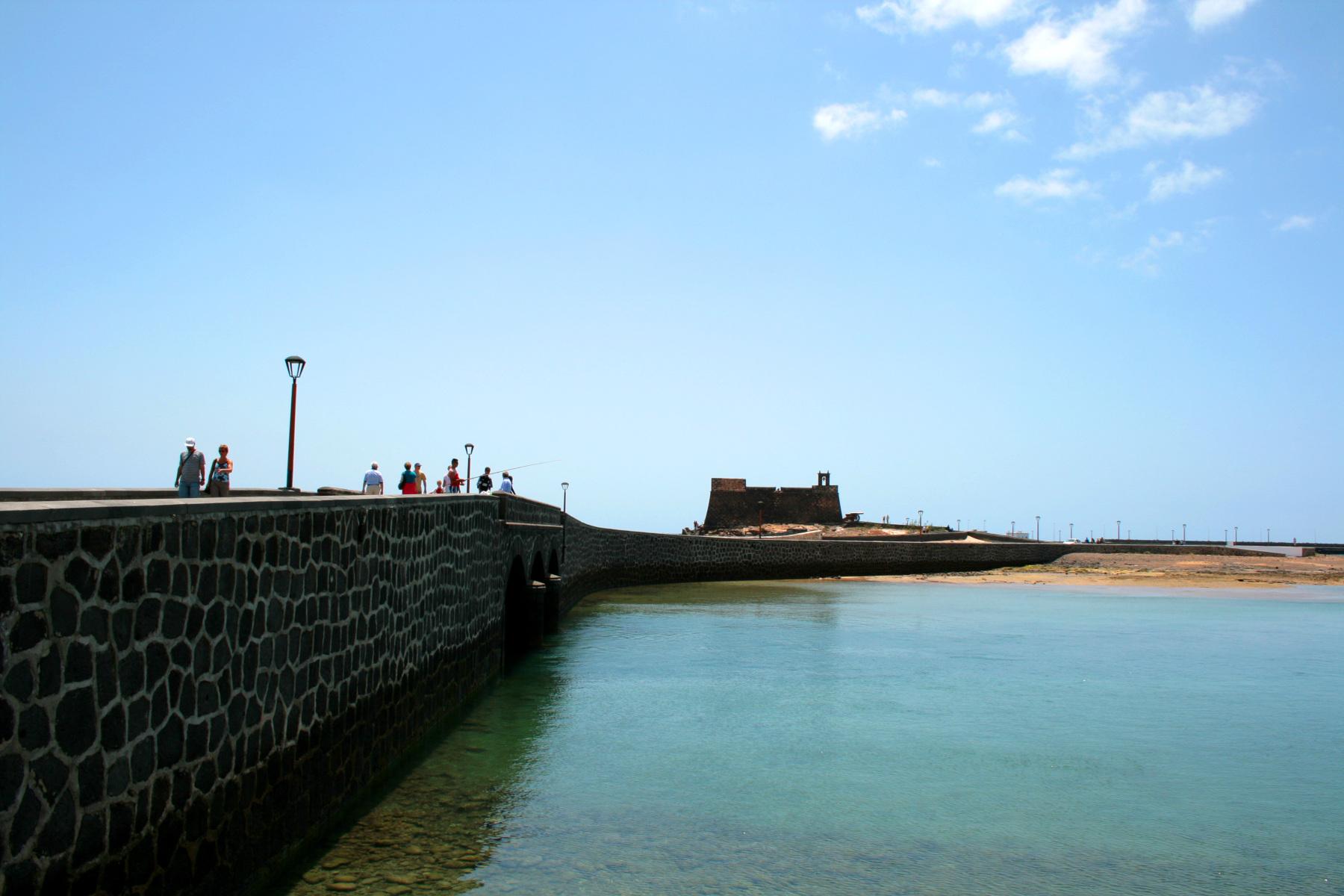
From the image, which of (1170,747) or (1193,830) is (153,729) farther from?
(1170,747)

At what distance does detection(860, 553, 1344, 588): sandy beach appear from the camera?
43938 millimetres

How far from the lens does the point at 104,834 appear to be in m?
4.41

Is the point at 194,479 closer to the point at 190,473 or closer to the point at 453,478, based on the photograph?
the point at 190,473

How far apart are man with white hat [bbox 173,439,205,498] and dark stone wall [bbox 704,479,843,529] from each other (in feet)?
183

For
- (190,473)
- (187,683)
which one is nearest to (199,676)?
(187,683)

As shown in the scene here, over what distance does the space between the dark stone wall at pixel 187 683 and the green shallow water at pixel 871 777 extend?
79 cm

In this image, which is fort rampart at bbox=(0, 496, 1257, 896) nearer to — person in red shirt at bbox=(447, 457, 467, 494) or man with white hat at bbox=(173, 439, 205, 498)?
man with white hat at bbox=(173, 439, 205, 498)

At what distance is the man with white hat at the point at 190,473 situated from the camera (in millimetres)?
13859

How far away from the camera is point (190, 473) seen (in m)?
14.0

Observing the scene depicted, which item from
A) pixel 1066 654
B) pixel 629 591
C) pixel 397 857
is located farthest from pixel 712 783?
pixel 629 591

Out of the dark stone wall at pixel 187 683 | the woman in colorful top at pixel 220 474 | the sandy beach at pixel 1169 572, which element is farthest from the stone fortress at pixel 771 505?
the dark stone wall at pixel 187 683

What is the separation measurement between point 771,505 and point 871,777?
5948cm

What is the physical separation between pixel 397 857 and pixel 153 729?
9.59ft

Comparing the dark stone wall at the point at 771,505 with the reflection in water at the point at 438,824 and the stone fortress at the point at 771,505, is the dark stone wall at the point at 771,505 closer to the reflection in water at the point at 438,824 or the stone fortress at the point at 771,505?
the stone fortress at the point at 771,505
